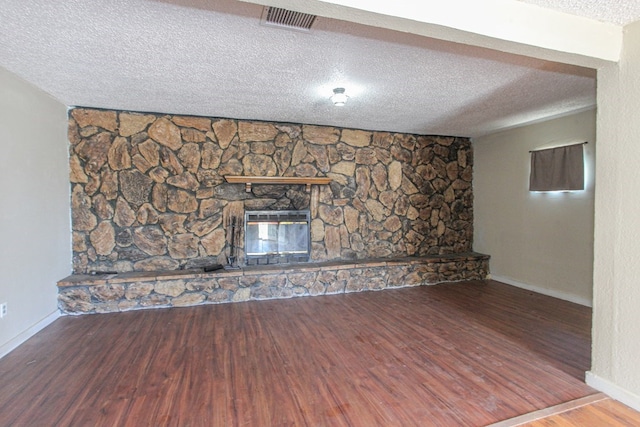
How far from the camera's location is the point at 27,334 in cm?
292

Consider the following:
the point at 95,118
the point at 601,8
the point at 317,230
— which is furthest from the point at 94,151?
the point at 601,8

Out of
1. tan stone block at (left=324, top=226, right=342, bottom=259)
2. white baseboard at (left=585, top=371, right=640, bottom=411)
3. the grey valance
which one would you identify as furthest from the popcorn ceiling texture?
tan stone block at (left=324, top=226, right=342, bottom=259)

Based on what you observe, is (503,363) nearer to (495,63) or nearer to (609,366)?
(609,366)

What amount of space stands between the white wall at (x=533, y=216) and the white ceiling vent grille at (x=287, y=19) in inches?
148

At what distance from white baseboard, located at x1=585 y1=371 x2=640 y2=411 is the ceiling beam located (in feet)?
6.79

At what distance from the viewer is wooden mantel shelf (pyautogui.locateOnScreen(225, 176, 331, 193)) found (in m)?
4.22

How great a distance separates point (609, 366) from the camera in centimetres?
208

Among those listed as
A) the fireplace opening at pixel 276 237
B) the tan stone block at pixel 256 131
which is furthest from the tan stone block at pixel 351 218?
the tan stone block at pixel 256 131

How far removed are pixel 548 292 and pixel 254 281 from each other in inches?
155

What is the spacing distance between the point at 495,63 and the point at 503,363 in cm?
236

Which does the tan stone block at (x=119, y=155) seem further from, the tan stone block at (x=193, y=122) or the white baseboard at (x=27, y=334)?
the white baseboard at (x=27, y=334)

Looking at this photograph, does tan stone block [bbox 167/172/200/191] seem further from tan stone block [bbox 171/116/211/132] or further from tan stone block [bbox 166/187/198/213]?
tan stone block [bbox 171/116/211/132]

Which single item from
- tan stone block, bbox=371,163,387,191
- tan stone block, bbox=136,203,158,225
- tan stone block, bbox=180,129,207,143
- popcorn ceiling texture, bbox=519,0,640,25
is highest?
popcorn ceiling texture, bbox=519,0,640,25

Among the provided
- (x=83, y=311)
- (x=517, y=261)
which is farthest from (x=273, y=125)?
(x=517, y=261)
